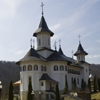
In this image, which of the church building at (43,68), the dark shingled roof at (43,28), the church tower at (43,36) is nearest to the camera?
the church building at (43,68)

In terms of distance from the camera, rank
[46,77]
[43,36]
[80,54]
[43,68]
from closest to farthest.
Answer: [46,77], [43,68], [43,36], [80,54]

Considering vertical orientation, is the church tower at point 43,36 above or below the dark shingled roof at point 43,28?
below

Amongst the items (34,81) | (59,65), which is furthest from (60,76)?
(34,81)

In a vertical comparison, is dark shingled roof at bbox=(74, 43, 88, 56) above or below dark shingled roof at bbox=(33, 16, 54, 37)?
below

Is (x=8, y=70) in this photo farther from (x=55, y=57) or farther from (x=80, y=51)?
(x=55, y=57)

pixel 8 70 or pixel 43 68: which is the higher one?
pixel 8 70

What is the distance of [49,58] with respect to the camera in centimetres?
4153

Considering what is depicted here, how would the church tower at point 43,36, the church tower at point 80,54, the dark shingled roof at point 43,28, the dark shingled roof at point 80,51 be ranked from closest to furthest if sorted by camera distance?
the church tower at point 43,36 → the dark shingled roof at point 43,28 → the church tower at point 80,54 → the dark shingled roof at point 80,51

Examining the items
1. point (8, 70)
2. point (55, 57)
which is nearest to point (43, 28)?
point (55, 57)

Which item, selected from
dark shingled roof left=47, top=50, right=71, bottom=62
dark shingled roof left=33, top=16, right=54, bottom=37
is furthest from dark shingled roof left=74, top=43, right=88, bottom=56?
dark shingled roof left=47, top=50, right=71, bottom=62

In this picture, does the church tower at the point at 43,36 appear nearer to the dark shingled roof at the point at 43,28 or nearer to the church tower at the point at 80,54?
the dark shingled roof at the point at 43,28

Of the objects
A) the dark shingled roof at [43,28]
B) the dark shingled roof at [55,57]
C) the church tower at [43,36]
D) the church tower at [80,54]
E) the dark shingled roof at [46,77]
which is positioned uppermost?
the dark shingled roof at [43,28]

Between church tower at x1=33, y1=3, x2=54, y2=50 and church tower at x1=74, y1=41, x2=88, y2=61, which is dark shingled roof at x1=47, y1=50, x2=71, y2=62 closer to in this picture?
church tower at x1=33, y1=3, x2=54, y2=50

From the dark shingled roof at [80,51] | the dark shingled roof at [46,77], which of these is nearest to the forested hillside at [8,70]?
the dark shingled roof at [80,51]
